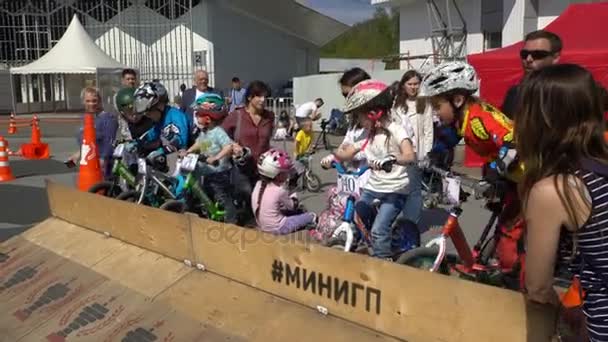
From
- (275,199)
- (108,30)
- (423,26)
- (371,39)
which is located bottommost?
(275,199)

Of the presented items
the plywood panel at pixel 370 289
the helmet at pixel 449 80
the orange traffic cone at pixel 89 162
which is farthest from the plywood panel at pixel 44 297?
the orange traffic cone at pixel 89 162

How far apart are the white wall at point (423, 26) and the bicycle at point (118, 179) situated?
64.3 feet

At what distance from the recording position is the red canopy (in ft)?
32.5

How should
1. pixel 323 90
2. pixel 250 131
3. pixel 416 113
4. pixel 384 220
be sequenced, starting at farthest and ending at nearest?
pixel 323 90 < pixel 416 113 < pixel 250 131 < pixel 384 220

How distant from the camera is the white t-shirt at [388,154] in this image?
470 cm

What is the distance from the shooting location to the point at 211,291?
4.25 m

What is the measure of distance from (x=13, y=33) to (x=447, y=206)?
105ft

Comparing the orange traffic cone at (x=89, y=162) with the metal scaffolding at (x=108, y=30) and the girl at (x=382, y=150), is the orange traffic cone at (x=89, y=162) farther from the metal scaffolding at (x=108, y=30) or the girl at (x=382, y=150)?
the metal scaffolding at (x=108, y=30)

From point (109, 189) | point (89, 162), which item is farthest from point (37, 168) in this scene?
point (109, 189)

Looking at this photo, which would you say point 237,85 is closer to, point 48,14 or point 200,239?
point 200,239

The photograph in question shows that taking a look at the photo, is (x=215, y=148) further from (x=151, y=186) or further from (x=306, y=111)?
(x=306, y=111)

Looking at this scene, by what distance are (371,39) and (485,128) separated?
237 feet

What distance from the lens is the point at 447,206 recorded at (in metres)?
8.77

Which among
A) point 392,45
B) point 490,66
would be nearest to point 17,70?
point 490,66
